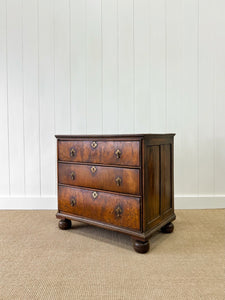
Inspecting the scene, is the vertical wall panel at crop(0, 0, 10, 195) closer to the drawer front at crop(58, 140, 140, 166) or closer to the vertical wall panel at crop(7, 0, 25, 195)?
the vertical wall panel at crop(7, 0, 25, 195)

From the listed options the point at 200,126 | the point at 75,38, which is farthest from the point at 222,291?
the point at 75,38

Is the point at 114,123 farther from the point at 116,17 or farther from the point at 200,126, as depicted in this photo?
the point at 116,17

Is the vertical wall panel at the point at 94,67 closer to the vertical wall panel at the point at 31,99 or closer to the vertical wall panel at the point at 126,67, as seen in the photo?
the vertical wall panel at the point at 126,67

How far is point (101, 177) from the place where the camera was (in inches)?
71.7

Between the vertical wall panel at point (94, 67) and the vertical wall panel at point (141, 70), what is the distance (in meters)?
0.39

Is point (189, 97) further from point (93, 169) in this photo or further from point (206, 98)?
point (93, 169)

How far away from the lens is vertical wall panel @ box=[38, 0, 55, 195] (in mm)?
2613

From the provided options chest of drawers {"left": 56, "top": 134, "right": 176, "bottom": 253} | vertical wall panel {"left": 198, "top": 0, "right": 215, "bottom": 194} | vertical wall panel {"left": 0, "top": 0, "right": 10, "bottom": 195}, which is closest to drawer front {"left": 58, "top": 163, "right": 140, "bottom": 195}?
chest of drawers {"left": 56, "top": 134, "right": 176, "bottom": 253}

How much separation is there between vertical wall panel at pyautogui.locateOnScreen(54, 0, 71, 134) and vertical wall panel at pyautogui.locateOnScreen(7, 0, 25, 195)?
403 millimetres

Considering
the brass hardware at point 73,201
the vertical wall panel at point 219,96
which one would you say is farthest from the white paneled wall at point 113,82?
the brass hardware at point 73,201

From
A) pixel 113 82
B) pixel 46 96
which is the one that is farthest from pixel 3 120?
pixel 113 82

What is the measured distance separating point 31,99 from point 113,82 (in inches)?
36.6

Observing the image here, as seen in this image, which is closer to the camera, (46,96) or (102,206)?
(102,206)

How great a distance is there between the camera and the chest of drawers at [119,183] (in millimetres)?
1628
